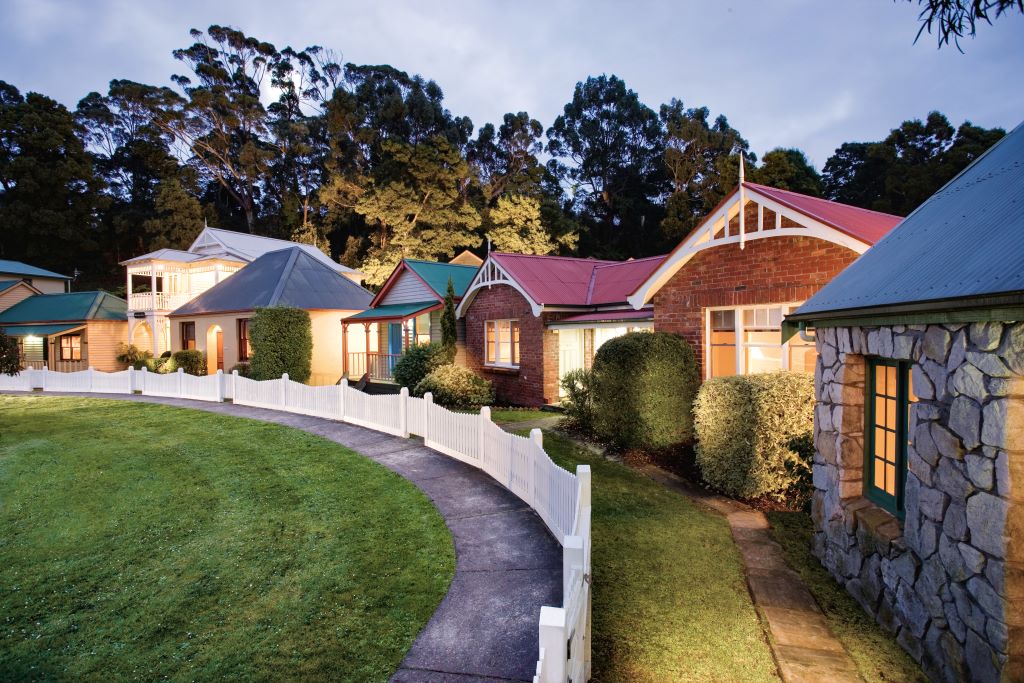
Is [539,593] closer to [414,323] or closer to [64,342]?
[414,323]

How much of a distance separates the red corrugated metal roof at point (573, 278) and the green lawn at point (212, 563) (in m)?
7.76

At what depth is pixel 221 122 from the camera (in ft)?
174

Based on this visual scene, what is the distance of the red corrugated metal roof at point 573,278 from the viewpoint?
53.9 ft

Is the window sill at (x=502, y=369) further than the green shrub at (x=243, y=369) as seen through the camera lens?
No

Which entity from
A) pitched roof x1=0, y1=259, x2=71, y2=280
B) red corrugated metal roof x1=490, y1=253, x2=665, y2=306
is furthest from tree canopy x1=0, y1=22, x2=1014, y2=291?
red corrugated metal roof x1=490, y1=253, x2=665, y2=306

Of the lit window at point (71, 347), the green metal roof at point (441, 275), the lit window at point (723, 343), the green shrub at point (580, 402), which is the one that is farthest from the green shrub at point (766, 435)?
the lit window at point (71, 347)

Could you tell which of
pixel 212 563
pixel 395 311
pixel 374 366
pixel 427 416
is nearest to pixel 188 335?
pixel 374 366

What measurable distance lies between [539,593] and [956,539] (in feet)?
10.6

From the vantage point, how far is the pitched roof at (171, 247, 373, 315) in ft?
81.6

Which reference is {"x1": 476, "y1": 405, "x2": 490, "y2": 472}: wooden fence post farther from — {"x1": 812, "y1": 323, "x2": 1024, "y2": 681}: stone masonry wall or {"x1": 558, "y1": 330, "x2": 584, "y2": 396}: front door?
{"x1": 558, "y1": 330, "x2": 584, "y2": 396}: front door

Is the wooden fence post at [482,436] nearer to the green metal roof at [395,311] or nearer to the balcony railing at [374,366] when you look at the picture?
the green metal roof at [395,311]

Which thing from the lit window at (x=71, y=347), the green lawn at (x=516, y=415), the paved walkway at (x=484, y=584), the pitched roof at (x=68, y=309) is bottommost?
the paved walkway at (x=484, y=584)

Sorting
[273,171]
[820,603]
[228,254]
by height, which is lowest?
[820,603]

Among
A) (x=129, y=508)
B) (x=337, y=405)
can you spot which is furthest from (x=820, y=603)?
(x=337, y=405)
